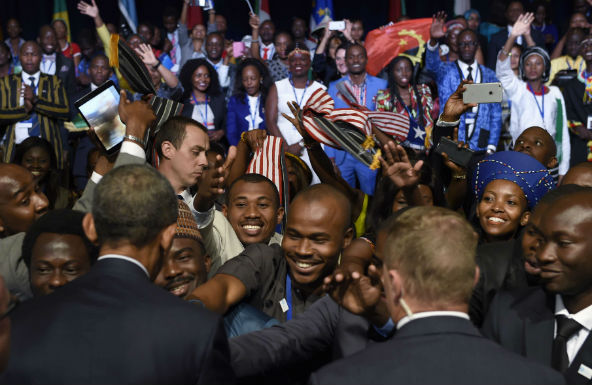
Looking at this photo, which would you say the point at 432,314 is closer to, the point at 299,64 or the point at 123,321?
the point at 123,321

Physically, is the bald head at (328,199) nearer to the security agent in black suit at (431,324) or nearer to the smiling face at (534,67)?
the security agent in black suit at (431,324)

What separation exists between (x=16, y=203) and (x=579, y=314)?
10.1 ft

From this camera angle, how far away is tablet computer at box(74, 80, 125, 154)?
12.7ft

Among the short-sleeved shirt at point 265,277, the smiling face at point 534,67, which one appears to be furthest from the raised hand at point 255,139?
the smiling face at point 534,67

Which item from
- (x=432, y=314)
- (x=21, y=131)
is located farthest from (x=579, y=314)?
(x=21, y=131)

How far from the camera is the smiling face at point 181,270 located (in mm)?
3100

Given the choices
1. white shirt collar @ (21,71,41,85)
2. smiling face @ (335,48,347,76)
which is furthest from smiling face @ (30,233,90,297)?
smiling face @ (335,48,347,76)

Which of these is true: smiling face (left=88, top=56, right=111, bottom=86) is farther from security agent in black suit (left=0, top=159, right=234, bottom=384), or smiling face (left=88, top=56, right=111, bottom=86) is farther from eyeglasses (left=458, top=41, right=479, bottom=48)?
security agent in black suit (left=0, top=159, right=234, bottom=384)

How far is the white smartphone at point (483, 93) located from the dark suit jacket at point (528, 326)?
194cm

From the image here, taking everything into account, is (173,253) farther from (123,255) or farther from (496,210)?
(496,210)

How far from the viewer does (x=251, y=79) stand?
8.63 meters

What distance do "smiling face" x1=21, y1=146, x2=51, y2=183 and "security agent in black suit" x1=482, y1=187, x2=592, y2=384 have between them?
5.13m

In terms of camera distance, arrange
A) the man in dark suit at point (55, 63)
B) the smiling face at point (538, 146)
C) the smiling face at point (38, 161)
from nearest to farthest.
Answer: the smiling face at point (538, 146), the smiling face at point (38, 161), the man in dark suit at point (55, 63)

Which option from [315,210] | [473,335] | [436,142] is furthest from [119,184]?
[436,142]
